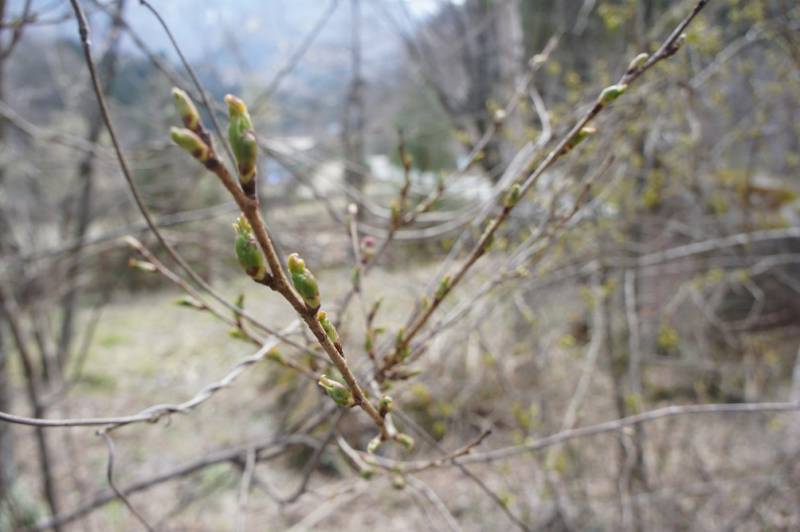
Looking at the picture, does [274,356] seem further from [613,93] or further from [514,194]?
[613,93]

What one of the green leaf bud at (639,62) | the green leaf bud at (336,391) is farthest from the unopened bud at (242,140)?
the green leaf bud at (639,62)

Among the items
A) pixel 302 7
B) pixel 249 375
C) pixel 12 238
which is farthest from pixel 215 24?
pixel 12 238

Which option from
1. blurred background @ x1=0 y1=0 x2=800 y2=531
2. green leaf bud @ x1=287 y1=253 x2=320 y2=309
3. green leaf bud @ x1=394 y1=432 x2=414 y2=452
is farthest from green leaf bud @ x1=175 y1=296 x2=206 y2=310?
green leaf bud @ x1=287 y1=253 x2=320 y2=309

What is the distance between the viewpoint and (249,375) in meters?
6.62

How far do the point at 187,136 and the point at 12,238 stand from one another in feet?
8.45

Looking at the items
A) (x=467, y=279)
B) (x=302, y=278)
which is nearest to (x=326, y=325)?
(x=302, y=278)

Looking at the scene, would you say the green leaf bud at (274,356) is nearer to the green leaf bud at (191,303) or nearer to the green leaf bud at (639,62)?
the green leaf bud at (191,303)

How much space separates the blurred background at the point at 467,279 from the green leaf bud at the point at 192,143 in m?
0.48

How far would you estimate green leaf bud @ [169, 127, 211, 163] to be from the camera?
11.5 inches

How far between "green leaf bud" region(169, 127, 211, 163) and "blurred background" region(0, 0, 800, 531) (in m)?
0.48

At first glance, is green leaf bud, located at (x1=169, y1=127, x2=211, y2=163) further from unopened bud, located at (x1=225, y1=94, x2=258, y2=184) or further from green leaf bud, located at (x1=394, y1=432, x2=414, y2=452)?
green leaf bud, located at (x1=394, y1=432, x2=414, y2=452)

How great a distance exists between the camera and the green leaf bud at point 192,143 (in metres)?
0.29

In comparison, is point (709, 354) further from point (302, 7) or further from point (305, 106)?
point (305, 106)

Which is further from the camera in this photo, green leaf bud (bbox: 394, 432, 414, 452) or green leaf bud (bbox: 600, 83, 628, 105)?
green leaf bud (bbox: 394, 432, 414, 452)
